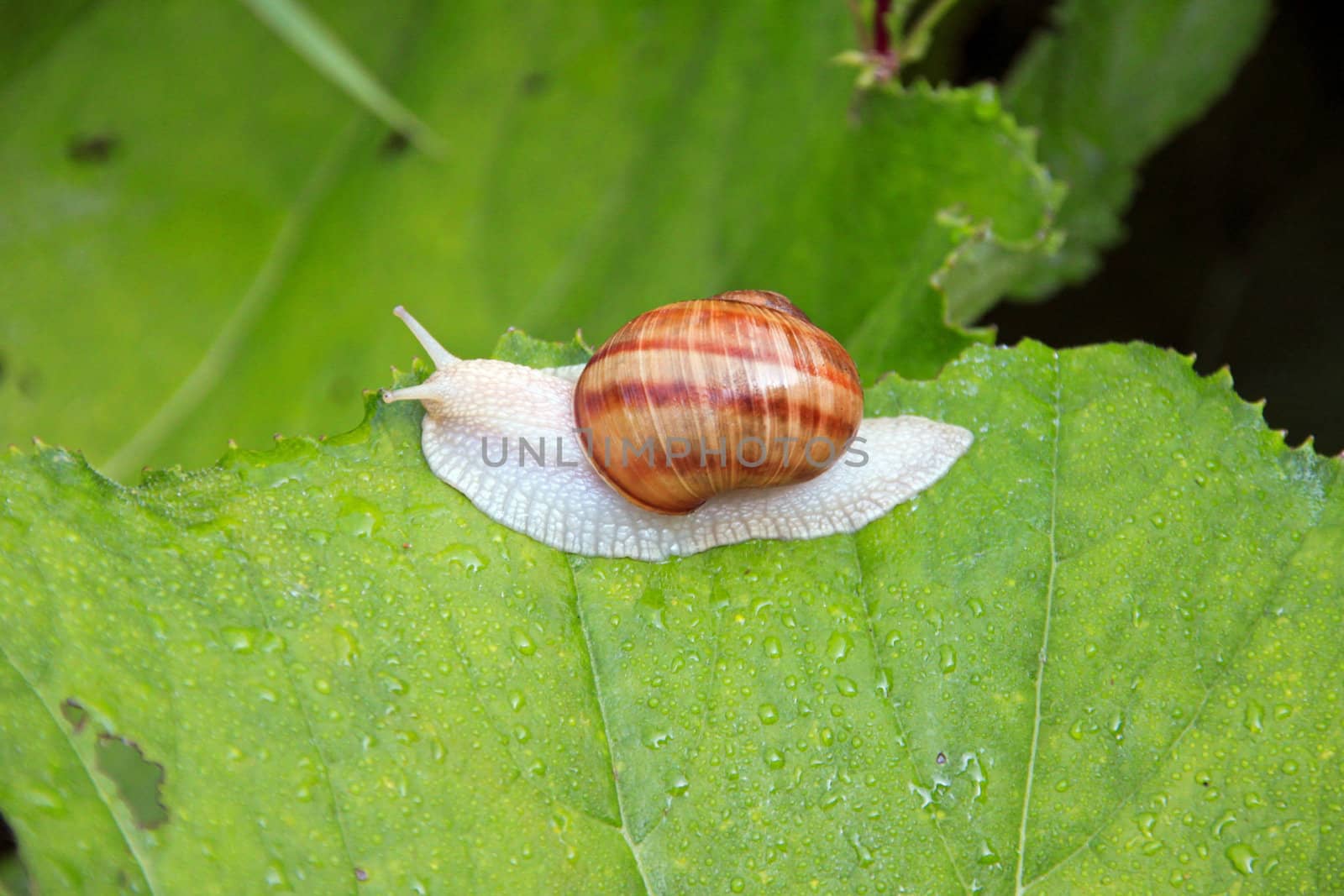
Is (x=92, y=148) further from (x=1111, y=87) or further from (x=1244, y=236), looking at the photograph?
(x=1244, y=236)

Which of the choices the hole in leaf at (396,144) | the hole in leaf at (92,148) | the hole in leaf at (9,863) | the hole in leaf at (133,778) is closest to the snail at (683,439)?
the hole in leaf at (133,778)

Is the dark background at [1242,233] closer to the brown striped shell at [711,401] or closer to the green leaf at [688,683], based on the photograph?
the green leaf at [688,683]

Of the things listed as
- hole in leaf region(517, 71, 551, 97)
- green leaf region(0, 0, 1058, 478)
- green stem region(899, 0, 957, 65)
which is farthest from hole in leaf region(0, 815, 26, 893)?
→ green stem region(899, 0, 957, 65)

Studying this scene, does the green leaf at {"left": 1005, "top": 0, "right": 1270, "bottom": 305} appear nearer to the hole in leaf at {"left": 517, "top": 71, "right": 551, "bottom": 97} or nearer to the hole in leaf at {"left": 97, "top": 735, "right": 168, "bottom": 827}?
the hole in leaf at {"left": 517, "top": 71, "right": 551, "bottom": 97}

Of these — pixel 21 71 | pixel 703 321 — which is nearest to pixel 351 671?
pixel 703 321

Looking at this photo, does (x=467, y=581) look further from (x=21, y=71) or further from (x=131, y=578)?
(x=21, y=71)

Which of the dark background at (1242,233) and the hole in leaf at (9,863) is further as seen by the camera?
the dark background at (1242,233)

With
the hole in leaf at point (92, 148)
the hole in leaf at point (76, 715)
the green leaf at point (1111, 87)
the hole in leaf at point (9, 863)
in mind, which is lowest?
the green leaf at point (1111, 87)
